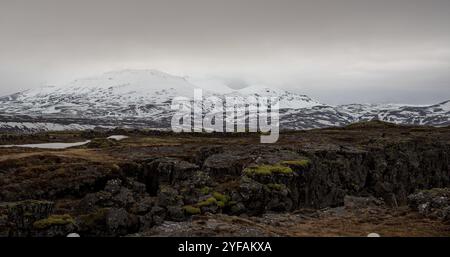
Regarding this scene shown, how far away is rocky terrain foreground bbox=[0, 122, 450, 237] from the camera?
31.0 metres

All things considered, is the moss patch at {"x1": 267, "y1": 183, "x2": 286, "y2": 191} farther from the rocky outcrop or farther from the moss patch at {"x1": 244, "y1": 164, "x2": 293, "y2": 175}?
the rocky outcrop

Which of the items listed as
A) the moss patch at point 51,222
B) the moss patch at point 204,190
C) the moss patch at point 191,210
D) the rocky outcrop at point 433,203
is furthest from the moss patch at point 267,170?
the moss patch at point 51,222

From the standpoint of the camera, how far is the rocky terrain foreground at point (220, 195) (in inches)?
1220

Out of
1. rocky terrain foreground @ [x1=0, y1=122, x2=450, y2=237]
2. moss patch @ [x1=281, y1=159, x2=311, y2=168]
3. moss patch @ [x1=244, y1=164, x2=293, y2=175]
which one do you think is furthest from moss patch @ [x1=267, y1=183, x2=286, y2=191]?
moss patch @ [x1=281, y1=159, x2=311, y2=168]

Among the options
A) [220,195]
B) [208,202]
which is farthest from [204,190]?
[208,202]

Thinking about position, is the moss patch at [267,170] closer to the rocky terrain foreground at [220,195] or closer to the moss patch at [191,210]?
the rocky terrain foreground at [220,195]

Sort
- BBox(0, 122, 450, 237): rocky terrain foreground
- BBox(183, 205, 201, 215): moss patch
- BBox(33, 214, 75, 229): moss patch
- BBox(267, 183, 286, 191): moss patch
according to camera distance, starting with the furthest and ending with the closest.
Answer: BBox(267, 183, 286, 191): moss patch → BBox(183, 205, 201, 215): moss patch → BBox(0, 122, 450, 237): rocky terrain foreground → BBox(33, 214, 75, 229): moss patch

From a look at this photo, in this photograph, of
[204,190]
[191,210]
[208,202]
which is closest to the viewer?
[191,210]

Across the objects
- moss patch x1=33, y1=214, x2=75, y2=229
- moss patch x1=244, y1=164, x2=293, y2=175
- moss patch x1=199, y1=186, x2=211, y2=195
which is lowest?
moss patch x1=199, y1=186, x2=211, y2=195

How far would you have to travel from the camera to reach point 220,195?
1591 inches

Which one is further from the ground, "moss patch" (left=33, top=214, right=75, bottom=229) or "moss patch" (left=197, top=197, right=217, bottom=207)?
"moss patch" (left=33, top=214, right=75, bottom=229)

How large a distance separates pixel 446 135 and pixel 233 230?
69521 mm

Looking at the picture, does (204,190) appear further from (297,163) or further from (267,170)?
(297,163)
